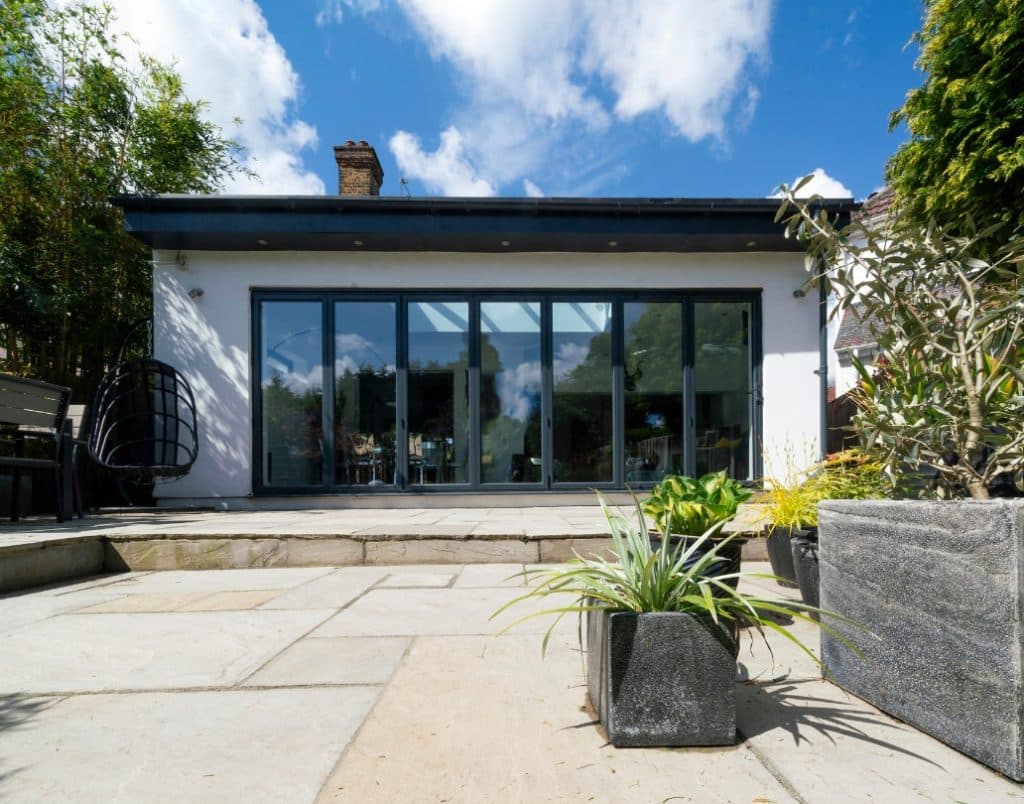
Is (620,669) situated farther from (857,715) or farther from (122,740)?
(122,740)

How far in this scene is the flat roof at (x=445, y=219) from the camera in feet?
17.6

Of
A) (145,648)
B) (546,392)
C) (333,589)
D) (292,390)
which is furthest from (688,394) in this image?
(145,648)

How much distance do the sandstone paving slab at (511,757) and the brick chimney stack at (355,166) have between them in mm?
7095

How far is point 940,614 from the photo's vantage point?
1239 millimetres

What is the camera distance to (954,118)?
5.01m

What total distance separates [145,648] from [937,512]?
270cm

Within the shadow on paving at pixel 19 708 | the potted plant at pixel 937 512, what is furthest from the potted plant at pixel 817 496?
the shadow on paving at pixel 19 708

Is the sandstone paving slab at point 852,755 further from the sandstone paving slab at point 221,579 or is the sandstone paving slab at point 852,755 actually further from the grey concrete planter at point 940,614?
the sandstone paving slab at point 221,579

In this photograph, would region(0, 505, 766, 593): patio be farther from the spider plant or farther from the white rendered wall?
the white rendered wall

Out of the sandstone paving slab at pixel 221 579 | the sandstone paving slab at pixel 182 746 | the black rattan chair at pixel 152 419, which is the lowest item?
the sandstone paving slab at pixel 221 579

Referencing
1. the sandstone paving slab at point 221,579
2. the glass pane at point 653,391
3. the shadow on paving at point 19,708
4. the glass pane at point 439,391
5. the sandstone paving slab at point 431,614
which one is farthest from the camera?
the glass pane at point 653,391

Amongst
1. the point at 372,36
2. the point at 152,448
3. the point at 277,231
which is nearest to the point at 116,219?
the point at 277,231

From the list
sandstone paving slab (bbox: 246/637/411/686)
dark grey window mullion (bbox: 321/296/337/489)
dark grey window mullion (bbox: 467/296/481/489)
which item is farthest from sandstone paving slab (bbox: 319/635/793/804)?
dark grey window mullion (bbox: 321/296/337/489)

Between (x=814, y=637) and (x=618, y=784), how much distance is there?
136cm
